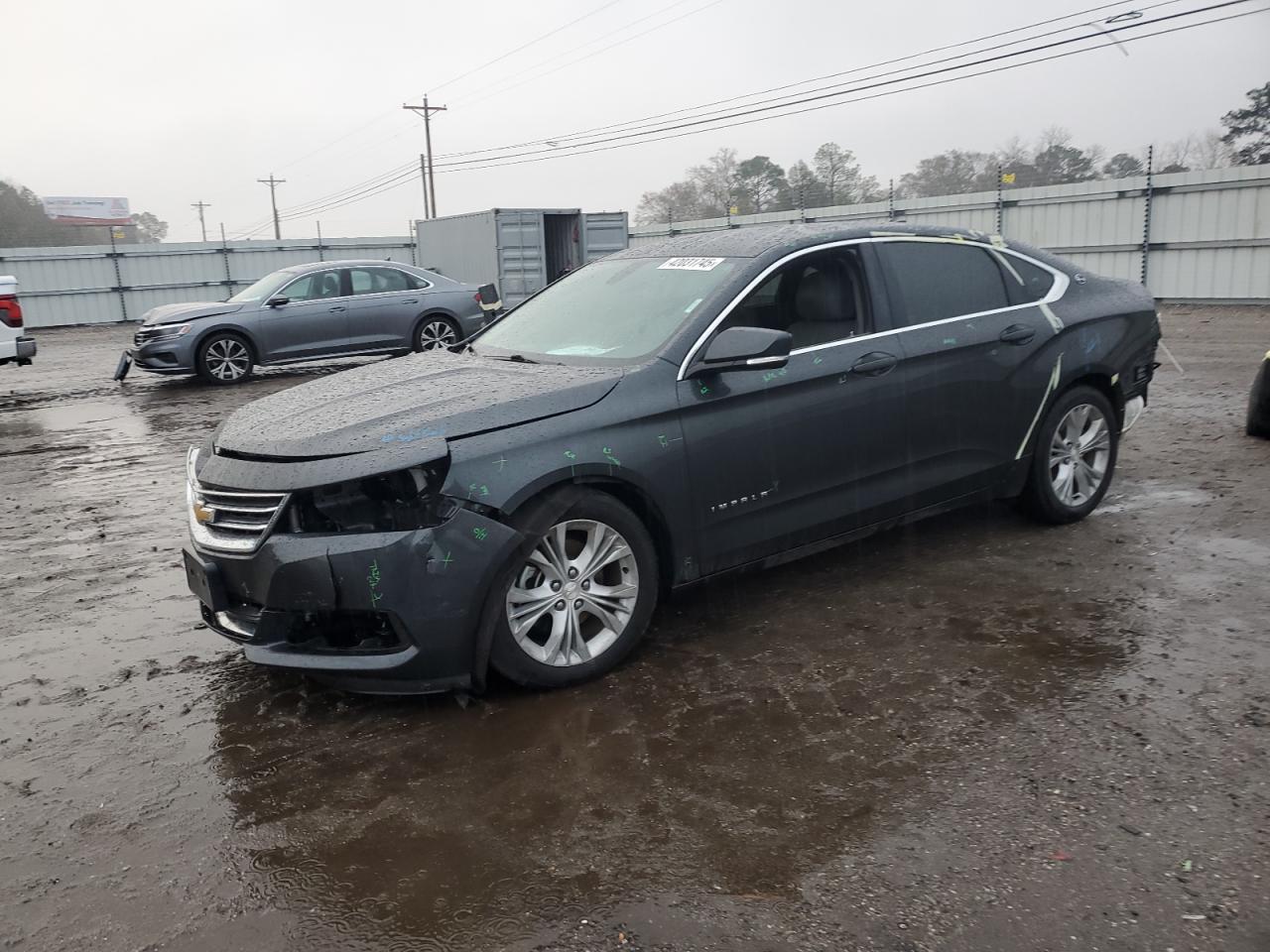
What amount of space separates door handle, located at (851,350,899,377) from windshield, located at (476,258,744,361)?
70 cm

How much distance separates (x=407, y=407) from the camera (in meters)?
3.82

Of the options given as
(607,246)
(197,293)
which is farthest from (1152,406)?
(197,293)

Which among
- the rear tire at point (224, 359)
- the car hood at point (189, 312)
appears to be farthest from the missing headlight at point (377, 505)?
the car hood at point (189, 312)

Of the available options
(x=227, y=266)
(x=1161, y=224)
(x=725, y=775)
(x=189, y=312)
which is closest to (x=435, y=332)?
(x=189, y=312)

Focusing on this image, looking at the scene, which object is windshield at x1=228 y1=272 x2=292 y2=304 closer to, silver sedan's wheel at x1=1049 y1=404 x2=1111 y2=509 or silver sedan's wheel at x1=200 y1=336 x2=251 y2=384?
silver sedan's wheel at x1=200 y1=336 x2=251 y2=384

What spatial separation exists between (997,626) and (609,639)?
1679 millimetres

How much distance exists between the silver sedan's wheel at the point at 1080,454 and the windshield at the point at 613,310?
7.15 ft

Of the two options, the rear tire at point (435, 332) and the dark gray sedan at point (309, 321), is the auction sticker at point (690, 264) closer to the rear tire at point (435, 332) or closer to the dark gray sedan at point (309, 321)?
the dark gray sedan at point (309, 321)

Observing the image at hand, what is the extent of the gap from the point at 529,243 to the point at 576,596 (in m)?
17.6

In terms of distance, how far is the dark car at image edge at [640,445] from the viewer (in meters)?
3.50

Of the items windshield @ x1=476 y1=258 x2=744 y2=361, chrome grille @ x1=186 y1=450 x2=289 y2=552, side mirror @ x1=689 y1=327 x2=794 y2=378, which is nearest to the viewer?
chrome grille @ x1=186 y1=450 x2=289 y2=552

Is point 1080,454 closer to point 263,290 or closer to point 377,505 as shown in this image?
point 377,505

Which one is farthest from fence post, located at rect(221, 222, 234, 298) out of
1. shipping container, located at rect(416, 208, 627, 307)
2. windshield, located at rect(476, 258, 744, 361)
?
windshield, located at rect(476, 258, 744, 361)

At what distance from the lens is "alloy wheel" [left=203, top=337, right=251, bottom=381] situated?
13578mm
